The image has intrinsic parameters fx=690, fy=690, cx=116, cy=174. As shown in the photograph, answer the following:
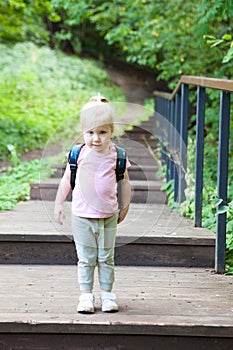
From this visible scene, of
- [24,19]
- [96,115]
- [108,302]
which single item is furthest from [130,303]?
[24,19]

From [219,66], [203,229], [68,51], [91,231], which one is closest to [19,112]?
[219,66]

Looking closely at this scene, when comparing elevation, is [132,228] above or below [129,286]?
above

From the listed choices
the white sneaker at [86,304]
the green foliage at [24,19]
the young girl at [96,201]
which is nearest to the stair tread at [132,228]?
the young girl at [96,201]

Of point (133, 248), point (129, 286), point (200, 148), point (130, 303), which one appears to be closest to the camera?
point (130, 303)

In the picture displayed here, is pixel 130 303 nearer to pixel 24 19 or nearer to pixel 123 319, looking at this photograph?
pixel 123 319

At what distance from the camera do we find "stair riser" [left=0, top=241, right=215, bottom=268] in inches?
181

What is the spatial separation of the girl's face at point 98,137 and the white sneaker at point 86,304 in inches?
30.3

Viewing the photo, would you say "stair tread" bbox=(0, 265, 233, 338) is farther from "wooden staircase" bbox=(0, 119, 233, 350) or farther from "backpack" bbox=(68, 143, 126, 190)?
"backpack" bbox=(68, 143, 126, 190)

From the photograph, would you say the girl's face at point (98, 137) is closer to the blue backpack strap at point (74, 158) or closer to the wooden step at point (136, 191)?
the blue backpack strap at point (74, 158)

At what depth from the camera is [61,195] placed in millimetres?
3588

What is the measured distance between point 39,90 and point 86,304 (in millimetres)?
12965

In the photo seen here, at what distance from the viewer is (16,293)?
3904 mm

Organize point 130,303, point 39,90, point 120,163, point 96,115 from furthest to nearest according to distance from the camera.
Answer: point 39,90
point 130,303
point 120,163
point 96,115

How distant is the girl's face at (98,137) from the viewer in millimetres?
3410
